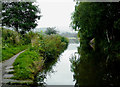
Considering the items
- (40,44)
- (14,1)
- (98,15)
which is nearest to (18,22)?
(14,1)

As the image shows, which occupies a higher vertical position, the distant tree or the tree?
the tree

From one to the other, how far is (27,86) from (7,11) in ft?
57.9

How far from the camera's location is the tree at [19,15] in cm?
2336

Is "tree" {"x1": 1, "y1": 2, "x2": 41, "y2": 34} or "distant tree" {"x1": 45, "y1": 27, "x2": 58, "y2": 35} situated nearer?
"tree" {"x1": 1, "y1": 2, "x2": 41, "y2": 34}

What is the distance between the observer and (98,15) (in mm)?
17469

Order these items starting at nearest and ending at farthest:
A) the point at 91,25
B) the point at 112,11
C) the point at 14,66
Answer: the point at 14,66 → the point at 112,11 → the point at 91,25

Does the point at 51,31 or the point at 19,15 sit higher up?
the point at 19,15

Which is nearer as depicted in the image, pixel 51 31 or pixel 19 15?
pixel 19 15

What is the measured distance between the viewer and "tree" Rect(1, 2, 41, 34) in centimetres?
2336

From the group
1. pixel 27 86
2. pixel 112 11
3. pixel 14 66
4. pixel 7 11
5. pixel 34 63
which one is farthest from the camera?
pixel 7 11

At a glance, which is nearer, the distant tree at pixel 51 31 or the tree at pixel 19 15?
the tree at pixel 19 15

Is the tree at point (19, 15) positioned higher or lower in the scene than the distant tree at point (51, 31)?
higher

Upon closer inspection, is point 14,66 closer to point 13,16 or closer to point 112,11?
point 112,11

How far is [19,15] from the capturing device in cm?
2362
